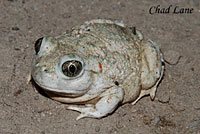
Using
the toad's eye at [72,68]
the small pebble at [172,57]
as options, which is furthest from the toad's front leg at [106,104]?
the small pebble at [172,57]

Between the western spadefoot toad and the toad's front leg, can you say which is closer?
the western spadefoot toad

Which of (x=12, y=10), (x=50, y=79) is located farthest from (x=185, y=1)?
(x=50, y=79)

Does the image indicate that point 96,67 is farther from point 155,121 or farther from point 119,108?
point 155,121

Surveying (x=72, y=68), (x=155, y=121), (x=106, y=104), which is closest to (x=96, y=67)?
(x=72, y=68)

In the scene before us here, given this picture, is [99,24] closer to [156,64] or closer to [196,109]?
[156,64]

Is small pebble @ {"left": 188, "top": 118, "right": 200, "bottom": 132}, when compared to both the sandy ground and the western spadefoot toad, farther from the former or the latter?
the western spadefoot toad

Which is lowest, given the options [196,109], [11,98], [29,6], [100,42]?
[11,98]

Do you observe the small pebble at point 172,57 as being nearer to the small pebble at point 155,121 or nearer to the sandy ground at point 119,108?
the sandy ground at point 119,108

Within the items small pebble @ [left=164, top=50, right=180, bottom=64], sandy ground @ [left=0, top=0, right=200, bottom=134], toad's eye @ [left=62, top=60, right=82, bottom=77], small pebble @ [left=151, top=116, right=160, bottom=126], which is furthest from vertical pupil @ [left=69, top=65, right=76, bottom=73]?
small pebble @ [left=164, top=50, right=180, bottom=64]
